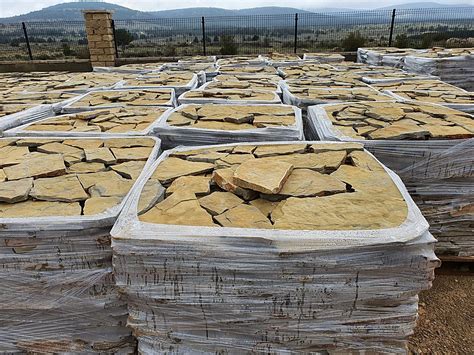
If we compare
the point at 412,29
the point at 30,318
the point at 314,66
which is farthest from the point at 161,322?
the point at 412,29

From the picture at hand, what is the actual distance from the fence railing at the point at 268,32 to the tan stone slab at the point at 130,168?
7.18 metres

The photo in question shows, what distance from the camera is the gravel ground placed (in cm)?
178

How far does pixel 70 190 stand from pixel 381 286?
4.10ft

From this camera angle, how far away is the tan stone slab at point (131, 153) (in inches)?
71.0

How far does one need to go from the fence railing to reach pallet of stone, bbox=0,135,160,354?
24.1 ft

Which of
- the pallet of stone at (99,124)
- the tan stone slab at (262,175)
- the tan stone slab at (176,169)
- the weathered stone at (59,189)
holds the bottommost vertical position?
the weathered stone at (59,189)

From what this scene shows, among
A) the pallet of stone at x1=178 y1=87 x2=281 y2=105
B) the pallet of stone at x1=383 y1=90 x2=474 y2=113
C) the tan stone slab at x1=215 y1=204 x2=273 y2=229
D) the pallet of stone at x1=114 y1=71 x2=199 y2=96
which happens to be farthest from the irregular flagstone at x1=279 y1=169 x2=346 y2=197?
the pallet of stone at x1=114 y1=71 x2=199 y2=96

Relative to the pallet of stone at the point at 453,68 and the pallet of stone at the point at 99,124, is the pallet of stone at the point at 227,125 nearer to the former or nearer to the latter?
the pallet of stone at the point at 99,124

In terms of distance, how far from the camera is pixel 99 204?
133 cm

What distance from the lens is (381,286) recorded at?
3.47ft

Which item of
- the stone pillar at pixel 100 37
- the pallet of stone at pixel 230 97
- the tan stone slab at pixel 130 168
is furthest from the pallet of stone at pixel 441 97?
the stone pillar at pixel 100 37

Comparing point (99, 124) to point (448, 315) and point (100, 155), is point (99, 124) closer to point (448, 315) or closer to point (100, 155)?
point (100, 155)

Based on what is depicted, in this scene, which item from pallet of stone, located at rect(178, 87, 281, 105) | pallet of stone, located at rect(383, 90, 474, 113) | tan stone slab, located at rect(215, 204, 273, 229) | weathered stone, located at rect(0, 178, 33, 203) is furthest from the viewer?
pallet of stone, located at rect(178, 87, 281, 105)

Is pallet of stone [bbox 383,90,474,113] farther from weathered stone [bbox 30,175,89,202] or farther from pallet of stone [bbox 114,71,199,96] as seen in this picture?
weathered stone [bbox 30,175,89,202]
